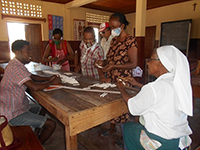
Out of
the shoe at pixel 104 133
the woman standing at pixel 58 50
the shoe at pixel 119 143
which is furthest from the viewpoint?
the woman standing at pixel 58 50

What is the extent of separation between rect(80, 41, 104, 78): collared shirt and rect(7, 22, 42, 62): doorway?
4.95 m

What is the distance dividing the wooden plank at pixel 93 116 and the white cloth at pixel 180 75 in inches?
18.4

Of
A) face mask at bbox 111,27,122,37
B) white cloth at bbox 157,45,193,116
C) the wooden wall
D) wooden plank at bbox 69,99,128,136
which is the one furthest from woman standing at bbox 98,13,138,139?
the wooden wall

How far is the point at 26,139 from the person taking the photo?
1409 millimetres

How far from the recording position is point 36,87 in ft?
5.20

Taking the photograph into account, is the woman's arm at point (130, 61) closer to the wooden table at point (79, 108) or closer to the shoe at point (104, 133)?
the wooden table at point (79, 108)

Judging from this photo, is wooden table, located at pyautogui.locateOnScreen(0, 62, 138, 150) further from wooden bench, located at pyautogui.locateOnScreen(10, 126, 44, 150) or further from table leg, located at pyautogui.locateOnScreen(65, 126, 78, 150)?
wooden bench, located at pyautogui.locateOnScreen(10, 126, 44, 150)

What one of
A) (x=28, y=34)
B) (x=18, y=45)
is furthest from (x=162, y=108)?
(x=28, y=34)

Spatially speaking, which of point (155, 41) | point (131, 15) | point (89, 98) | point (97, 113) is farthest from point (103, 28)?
point (131, 15)

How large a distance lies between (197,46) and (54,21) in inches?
249

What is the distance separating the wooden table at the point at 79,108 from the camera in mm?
1068

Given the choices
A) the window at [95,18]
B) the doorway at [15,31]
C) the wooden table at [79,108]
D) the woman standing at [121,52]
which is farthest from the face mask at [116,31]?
the window at [95,18]

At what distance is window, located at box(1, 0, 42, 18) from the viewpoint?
5.85 metres

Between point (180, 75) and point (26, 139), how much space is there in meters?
1.39
